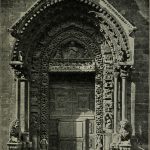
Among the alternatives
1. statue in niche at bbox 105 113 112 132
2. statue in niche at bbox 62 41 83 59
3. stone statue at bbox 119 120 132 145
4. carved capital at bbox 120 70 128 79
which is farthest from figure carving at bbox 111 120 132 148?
statue in niche at bbox 62 41 83 59

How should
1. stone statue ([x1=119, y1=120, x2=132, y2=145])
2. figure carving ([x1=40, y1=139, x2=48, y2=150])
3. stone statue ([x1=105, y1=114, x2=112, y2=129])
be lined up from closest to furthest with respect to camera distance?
1. stone statue ([x1=119, y1=120, x2=132, y2=145])
2. stone statue ([x1=105, y1=114, x2=112, y2=129])
3. figure carving ([x1=40, y1=139, x2=48, y2=150])

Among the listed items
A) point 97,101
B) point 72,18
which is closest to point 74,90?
point 97,101

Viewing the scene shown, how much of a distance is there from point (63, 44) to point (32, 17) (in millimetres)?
1446

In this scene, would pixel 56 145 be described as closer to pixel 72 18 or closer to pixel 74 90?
pixel 74 90

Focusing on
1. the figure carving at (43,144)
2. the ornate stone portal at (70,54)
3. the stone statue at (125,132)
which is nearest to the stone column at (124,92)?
the ornate stone portal at (70,54)

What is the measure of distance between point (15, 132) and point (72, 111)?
7.06 ft

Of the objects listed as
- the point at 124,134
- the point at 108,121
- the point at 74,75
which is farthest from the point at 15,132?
the point at 124,134

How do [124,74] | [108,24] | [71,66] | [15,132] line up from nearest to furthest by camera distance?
[15,132] < [124,74] < [108,24] < [71,66]

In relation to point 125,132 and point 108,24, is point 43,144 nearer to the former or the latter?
point 125,132

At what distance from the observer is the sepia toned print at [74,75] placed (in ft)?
63.2

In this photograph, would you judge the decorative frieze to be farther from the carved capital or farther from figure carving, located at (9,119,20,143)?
figure carving, located at (9,119,20,143)

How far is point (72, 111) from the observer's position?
2025cm

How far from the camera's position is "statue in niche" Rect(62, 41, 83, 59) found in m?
20.2

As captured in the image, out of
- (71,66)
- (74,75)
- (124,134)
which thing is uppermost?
(71,66)
